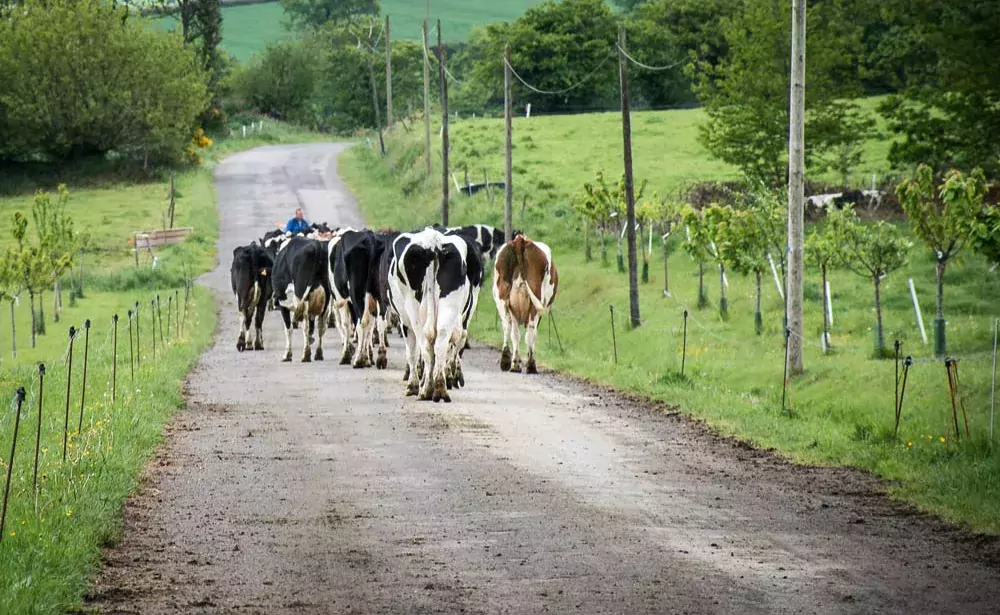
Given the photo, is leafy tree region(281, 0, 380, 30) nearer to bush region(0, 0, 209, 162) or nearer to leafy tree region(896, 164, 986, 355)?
bush region(0, 0, 209, 162)

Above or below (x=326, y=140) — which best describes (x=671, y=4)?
above

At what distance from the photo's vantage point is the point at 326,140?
106500 millimetres

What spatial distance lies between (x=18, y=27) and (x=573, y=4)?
115ft

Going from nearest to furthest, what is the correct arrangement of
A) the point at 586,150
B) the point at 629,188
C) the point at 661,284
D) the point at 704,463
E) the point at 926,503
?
the point at 926,503 < the point at 704,463 < the point at 629,188 < the point at 661,284 < the point at 586,150

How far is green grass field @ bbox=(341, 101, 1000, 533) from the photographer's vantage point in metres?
14.6

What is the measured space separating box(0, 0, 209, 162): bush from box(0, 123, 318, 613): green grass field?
18464mm

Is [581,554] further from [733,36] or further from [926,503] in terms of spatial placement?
[733,36]

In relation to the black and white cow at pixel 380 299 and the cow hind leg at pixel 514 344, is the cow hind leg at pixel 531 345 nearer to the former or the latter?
the cow hind leg at pixel 514 344

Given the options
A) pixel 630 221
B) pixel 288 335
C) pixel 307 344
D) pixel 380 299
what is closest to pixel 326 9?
pixel 630 221

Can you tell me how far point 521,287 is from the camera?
2438 cm

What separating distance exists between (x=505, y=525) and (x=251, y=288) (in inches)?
741

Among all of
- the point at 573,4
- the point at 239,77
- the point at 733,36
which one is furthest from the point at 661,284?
the point at 239,77

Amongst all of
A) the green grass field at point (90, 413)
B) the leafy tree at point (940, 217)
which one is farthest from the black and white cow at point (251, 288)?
the leafy tree at point (940, 217)

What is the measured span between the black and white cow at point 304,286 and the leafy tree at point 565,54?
6395 cm
